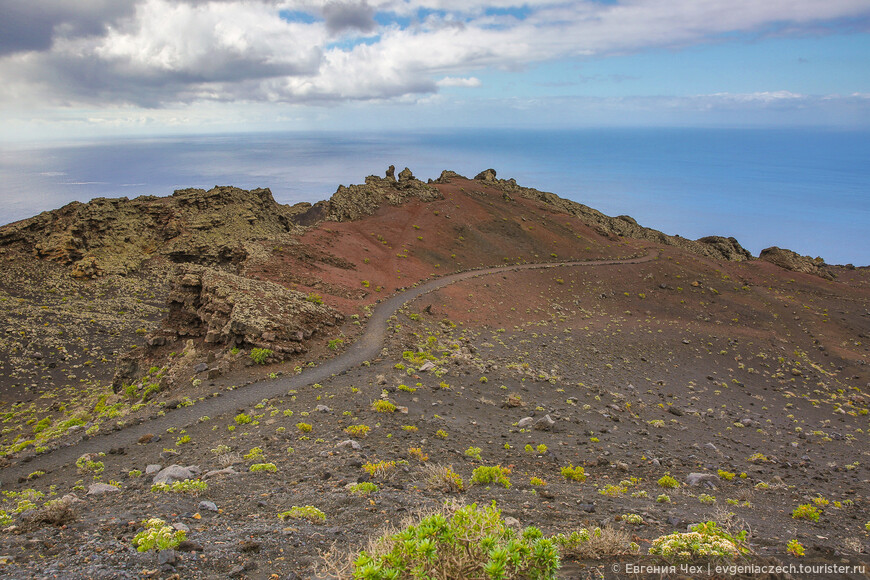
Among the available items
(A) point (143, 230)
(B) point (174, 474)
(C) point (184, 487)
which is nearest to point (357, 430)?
(B) point (174, 474)

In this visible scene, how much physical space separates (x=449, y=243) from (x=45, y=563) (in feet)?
130

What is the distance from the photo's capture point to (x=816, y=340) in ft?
111

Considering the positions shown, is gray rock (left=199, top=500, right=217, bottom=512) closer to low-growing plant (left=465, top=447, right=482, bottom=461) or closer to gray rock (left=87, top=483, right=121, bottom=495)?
gray rock (left=87, top=483, right=121, bottom=495)

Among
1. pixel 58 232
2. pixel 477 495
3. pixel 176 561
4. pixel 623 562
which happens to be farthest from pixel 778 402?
pixel 58 232

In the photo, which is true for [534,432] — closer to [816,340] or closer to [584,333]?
[584,333]

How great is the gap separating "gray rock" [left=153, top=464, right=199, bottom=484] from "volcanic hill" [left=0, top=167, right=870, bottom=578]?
11 centimetres

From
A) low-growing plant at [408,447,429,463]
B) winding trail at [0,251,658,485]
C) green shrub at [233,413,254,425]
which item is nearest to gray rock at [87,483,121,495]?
winding trail at [0,251,658,485]

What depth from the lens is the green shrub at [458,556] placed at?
4.47 m

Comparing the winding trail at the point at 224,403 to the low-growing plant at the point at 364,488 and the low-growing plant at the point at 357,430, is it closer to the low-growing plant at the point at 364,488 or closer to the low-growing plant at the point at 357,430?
the low-growing plant at the point at 357,430

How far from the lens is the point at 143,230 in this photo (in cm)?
4300

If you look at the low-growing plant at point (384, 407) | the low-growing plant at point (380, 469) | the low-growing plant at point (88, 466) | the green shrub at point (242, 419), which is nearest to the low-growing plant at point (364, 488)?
the low-growing plant at point (380, 469)

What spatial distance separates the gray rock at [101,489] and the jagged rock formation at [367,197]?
3520 centimetres

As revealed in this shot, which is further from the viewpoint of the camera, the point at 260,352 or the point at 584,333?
the point at 584,333

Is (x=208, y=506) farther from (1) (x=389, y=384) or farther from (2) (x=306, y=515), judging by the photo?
(1) (x=389, y=384)
